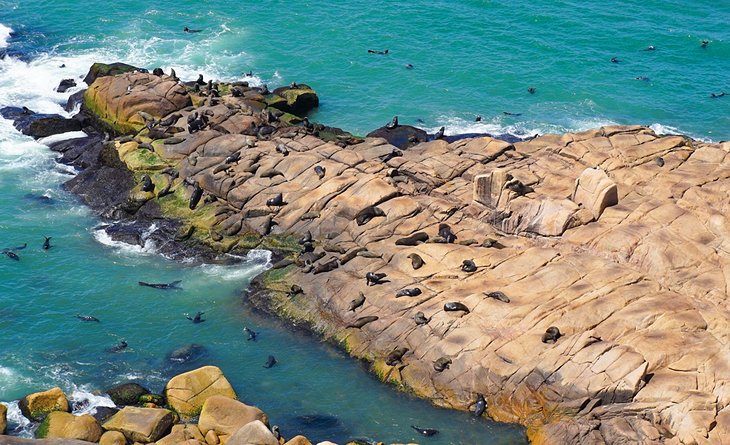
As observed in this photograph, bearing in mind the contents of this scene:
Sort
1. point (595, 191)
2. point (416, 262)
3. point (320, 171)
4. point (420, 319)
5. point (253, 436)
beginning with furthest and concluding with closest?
point (320, 171) → point (595, 191) → point (416, 262) → point (420, 319) → point (253, 436)

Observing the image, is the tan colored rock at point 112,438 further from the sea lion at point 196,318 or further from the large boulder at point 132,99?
the large boulder at point 132,99

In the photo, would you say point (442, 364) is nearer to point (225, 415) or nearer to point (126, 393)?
point (225, 415)

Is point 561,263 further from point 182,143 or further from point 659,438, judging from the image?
point 182,143

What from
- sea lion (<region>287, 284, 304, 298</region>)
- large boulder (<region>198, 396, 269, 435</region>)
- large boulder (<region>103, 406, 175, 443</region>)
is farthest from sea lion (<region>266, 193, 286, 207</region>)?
large boulder (<region>103, 406, 175, 443</region>)

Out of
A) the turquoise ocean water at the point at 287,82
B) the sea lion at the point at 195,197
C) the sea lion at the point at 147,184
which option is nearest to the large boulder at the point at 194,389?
the turquoise ocean water at the point at 287,82

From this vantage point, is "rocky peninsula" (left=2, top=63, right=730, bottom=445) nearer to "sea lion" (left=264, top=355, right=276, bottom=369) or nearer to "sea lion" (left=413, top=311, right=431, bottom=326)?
"sea lion" (left=413, top=311, right=431, bottom=326)

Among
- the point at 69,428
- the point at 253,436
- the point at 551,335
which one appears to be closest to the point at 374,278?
the point at 551,335
